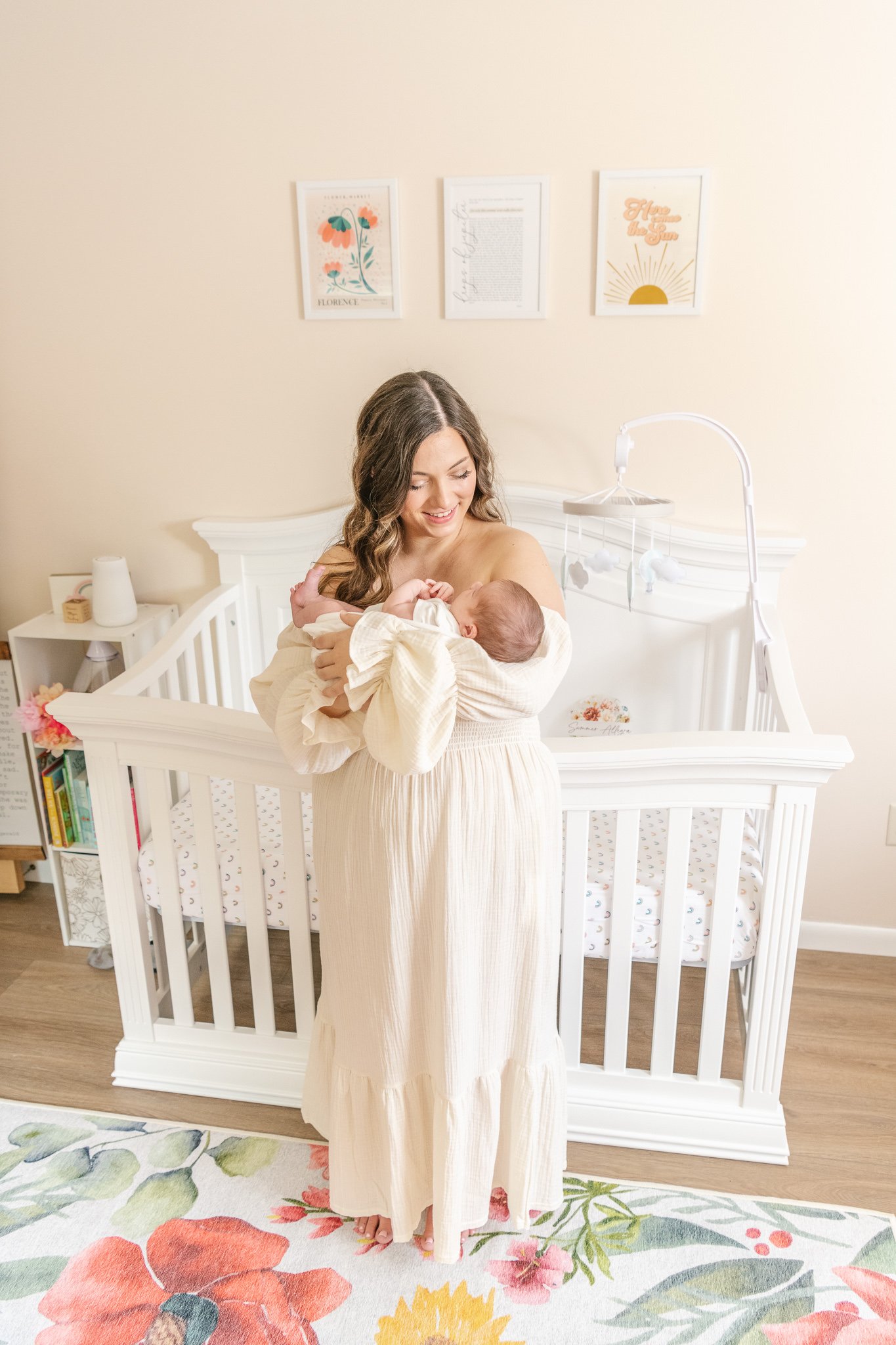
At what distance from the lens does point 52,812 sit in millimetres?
2396

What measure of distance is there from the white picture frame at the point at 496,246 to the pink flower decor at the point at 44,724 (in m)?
1.28

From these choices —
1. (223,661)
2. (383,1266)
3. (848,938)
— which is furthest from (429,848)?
(848,938)

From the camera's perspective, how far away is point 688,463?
7.30 ft

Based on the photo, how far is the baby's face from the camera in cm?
129

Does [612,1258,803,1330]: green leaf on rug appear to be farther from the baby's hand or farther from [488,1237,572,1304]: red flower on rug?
the baby's hand

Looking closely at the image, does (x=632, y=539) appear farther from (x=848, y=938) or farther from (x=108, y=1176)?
(x=108, y=1176)

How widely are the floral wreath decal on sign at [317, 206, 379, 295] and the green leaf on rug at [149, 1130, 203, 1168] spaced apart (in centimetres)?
179

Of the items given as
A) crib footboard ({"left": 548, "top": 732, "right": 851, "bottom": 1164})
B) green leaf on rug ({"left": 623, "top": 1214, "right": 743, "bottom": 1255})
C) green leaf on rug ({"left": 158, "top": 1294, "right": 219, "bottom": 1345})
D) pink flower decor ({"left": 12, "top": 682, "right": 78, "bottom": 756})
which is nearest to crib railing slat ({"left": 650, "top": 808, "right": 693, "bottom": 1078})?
crib footboard ({"left": 548, "top": 732, "right": 851, "bottom": 1164})

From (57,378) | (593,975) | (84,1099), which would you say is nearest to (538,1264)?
(593,975)

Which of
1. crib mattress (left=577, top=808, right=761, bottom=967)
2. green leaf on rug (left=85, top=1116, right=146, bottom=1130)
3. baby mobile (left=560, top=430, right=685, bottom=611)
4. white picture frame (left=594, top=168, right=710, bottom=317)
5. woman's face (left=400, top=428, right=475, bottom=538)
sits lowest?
green leaf on rug (left=85, top=1116, right=146, bottom=1130)

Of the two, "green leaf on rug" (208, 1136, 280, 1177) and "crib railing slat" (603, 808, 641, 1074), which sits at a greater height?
"crib railing slat" (603, 808, 641, 1074)

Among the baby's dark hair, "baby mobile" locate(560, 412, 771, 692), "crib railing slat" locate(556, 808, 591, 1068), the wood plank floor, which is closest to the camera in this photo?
the baby's dark hair

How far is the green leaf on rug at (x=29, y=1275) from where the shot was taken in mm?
1592

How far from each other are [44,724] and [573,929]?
4.42ft
